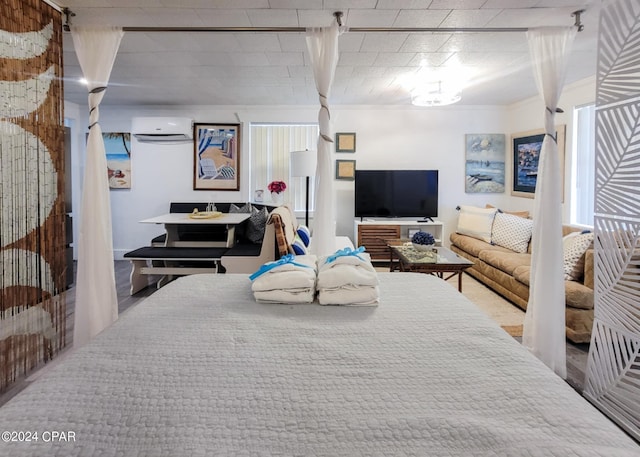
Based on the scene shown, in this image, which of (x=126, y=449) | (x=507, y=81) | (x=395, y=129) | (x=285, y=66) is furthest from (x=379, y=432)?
(x=395, y=129)

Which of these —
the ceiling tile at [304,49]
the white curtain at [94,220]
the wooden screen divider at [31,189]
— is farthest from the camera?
the ceiling tile at [304,49]

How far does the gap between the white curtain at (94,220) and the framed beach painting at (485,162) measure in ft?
16.0

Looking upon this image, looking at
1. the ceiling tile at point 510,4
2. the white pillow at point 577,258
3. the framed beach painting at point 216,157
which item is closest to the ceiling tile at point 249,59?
the ceiling tile at point 510,4

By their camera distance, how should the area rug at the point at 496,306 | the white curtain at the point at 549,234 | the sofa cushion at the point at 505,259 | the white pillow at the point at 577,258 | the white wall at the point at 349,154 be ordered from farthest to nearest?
the white wall at the point at 349,154 → the sofa cushion at the point at 505,259 → the area rug at the point at 496,306 → the white pillow at the point at 577,258 → the white curtain at the point at 549,234

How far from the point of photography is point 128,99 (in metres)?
5.33

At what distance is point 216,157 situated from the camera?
5828mm

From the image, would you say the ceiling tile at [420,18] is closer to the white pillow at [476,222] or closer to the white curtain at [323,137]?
the white curtain at [323,137]

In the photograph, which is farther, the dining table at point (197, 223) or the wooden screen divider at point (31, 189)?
the dining table at point (197, 223)

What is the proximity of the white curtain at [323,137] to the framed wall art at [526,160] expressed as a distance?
11.1ft

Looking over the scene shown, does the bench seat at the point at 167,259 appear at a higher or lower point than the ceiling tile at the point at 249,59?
lower

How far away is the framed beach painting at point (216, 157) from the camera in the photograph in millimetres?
5785

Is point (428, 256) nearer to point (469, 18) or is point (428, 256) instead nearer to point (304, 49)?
point (469, 18)

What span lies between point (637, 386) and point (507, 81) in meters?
3.46

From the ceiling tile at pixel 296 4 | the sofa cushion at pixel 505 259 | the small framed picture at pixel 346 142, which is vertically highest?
the ceiling tile at pixel 296 4
